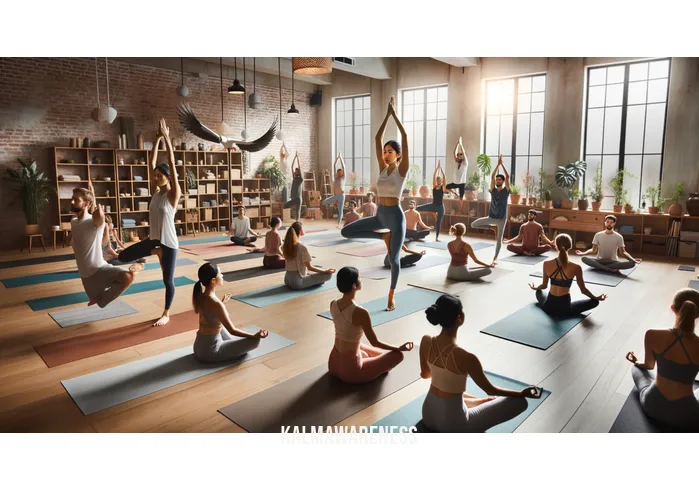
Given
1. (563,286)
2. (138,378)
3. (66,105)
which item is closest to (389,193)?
(563,286)

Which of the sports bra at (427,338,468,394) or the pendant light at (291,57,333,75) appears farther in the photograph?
the pendant light at (291,57,333,75)

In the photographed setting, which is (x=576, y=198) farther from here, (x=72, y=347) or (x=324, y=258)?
(x=72, y=347)

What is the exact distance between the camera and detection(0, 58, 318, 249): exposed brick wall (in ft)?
29.8

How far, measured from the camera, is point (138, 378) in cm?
355

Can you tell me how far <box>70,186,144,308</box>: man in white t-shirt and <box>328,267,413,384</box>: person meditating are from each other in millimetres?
2300

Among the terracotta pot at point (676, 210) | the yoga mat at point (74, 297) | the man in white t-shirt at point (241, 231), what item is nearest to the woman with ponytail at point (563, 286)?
the yoga mat at point (74, 297)

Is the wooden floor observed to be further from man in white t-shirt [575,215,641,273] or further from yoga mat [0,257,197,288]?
man in white t-shirt [575,215,641,273]

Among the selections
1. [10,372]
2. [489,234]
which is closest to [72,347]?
[10,372]

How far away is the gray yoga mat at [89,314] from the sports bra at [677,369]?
4.67m

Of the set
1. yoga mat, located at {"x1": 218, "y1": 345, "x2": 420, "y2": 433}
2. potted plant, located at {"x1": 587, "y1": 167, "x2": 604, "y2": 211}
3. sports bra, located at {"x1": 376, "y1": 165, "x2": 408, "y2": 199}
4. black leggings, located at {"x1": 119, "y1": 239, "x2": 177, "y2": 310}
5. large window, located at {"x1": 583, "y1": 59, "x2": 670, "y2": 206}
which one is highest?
large window, located at {"x1": 583, "y1": 59, "x2": 670, "y2": 206}

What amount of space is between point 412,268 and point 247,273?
7.98 ft

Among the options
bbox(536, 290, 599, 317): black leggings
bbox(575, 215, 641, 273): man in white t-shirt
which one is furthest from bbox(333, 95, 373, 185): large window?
bbox(536, 290, 599, 317): black leggings

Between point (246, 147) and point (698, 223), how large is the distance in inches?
328

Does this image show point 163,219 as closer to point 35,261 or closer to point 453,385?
point 453,385
